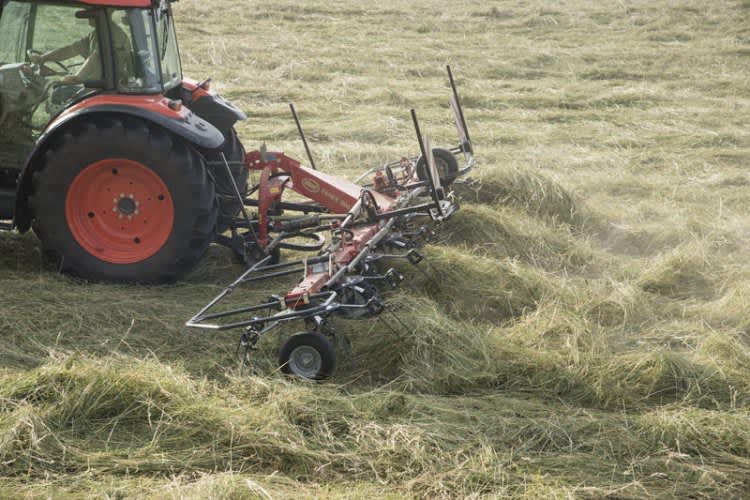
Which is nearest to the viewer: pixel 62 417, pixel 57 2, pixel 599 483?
pixel 599 483

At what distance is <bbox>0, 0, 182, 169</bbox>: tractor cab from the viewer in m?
5.56

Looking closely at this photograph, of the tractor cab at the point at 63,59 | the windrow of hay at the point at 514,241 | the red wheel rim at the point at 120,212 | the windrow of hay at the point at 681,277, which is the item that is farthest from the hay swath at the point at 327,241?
the windrow of hay at the point at 681,277

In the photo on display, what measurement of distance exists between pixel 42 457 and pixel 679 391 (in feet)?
8.94

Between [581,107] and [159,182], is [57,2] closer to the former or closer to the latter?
[159,182]

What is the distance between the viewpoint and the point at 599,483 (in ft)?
11.9

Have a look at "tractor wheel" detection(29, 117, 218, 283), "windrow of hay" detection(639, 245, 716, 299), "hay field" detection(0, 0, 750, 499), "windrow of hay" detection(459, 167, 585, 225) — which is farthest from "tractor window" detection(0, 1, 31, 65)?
"windrow of hay" detection(639, 245, 716, 299)

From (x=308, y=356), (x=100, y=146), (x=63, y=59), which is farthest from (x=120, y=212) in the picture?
(x=308, y=356)

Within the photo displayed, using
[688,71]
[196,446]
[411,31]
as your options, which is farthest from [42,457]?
[411,31]

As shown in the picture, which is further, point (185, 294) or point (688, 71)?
point (688, 71)

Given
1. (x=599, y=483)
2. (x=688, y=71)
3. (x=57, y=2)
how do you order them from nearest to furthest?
(x=599, y=483)
(x=57, y=2)
(x=688, y=71)

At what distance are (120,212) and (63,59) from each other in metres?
1.00

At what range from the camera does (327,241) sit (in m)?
6.34

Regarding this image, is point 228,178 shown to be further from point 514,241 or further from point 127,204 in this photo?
point 514,241

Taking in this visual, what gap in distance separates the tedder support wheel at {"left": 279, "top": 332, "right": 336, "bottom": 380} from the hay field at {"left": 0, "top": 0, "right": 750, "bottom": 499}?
157 mm
